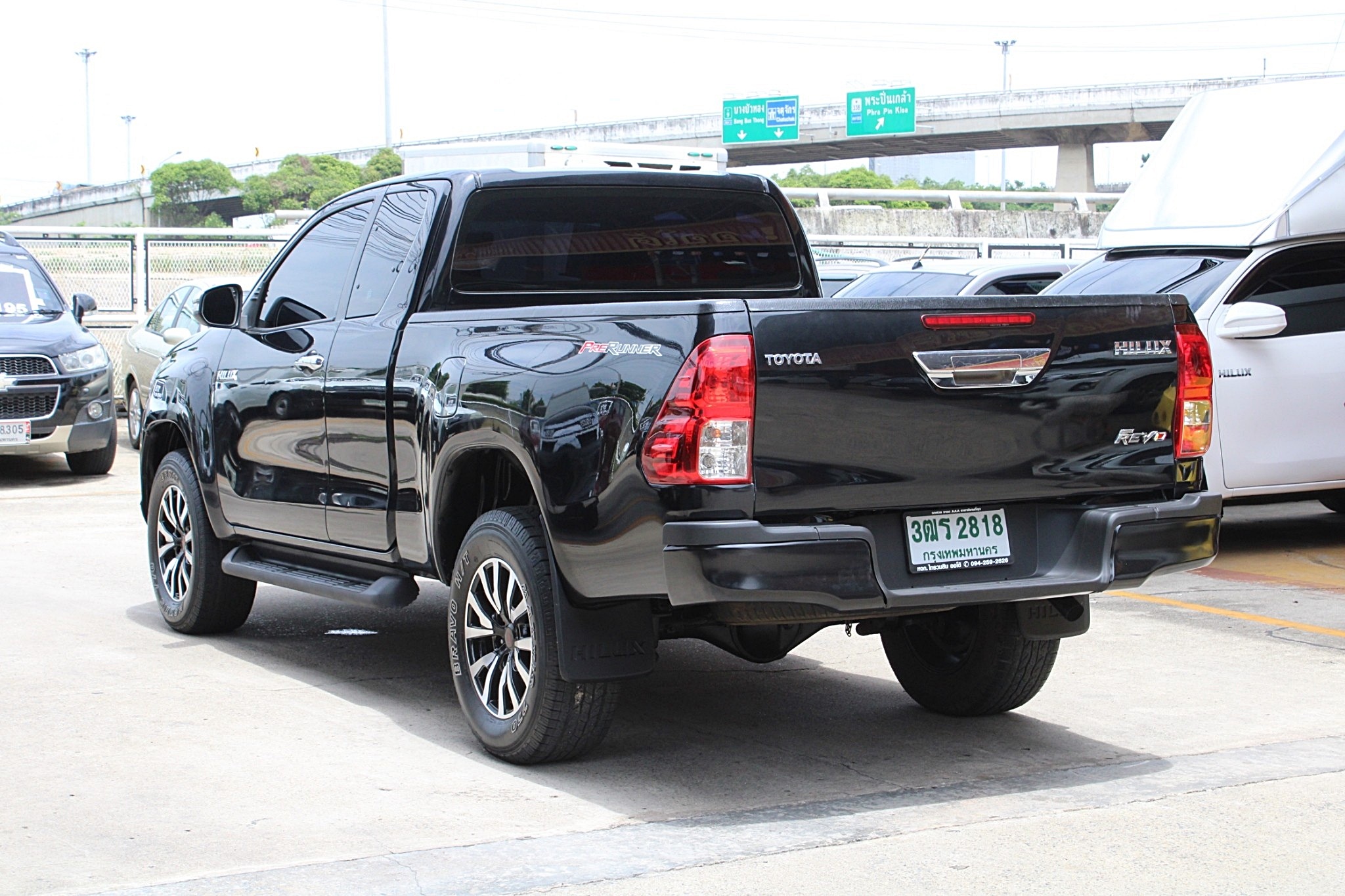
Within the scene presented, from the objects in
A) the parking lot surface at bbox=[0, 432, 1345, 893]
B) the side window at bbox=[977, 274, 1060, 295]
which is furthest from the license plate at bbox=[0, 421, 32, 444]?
the side window at bbox=[977, 274, 1060, 295]

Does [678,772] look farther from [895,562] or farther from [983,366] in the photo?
[983,366]

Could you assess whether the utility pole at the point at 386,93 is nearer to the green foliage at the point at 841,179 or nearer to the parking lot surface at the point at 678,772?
the green foliage at the point at 841,179

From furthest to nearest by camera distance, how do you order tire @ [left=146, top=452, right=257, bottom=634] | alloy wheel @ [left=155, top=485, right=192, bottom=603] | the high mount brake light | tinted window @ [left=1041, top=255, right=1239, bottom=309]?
tinted window @ [left=1041, top=255, right=1239, bottom=309] → alloy wheel @ [left=155, top=485, right=192, bottom=603] → tire @ [left=146, top=452, right=257, bottom=634] → the high mount brake light

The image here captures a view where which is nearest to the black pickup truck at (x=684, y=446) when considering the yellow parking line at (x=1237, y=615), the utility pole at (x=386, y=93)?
the yellow parking line at (x=1237, y=615)

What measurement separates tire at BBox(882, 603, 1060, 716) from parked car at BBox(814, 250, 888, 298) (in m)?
6.42

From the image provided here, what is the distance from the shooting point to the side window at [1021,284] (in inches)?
471

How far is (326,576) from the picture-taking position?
21.3 ft

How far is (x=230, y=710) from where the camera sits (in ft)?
19.5

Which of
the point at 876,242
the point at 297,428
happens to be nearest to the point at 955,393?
the point at 297,428

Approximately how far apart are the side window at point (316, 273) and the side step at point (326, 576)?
1009mm

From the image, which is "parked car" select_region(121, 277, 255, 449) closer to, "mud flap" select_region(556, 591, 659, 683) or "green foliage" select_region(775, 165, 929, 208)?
"mud flap" select_region(556, 591, 659, 683)

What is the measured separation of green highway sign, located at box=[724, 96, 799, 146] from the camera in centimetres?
6894

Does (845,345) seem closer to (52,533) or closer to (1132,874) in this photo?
(1132,874)

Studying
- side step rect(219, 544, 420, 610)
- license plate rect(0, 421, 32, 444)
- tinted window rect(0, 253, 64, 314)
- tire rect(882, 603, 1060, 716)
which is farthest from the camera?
tinted window rect(0, 253, 64, 314)
